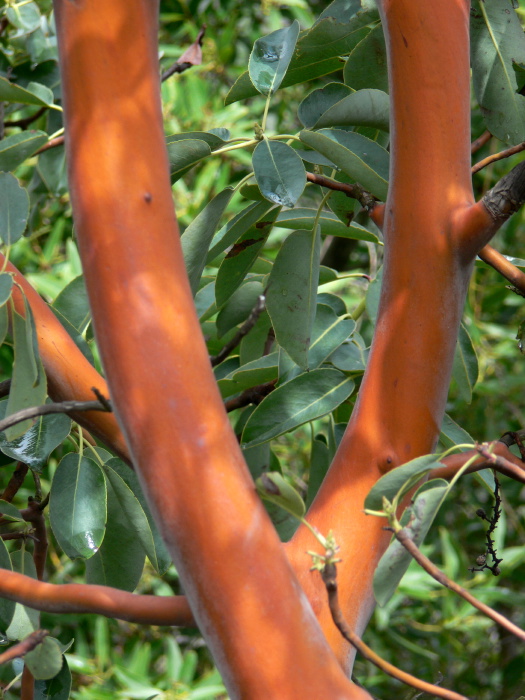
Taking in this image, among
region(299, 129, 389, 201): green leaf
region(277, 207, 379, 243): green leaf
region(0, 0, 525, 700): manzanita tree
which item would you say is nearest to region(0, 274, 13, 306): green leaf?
region(0, 0, 525, 700): manzanita tree

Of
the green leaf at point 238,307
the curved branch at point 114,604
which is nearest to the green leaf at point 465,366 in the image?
the green leaf at point 238,307

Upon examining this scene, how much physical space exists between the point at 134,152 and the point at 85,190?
0.10 feet

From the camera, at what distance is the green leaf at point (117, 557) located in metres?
0.72

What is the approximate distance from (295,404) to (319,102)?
0.90 ft

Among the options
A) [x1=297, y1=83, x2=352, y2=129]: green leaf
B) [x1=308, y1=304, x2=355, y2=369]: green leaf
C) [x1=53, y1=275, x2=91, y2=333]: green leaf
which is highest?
[x1=297, y1=83, x2=352, y2=129]: green leaf

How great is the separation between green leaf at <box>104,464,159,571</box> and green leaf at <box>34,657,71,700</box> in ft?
0.38

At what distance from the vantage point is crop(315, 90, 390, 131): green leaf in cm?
62

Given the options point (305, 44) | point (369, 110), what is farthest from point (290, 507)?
point (305, 44)

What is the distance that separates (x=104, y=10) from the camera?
40 centimetres

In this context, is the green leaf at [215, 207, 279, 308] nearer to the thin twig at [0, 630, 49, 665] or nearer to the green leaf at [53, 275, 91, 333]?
the green leaf at [53, 275, 91, 333]

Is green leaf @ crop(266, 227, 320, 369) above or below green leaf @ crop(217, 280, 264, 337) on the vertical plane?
above

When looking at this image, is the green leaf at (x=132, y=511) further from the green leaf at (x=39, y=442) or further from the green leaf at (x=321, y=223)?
the green leaf at (x=321, y=223)

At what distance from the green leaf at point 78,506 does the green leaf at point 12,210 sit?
210mm

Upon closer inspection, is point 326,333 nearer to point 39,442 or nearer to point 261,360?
point 261,360
